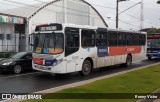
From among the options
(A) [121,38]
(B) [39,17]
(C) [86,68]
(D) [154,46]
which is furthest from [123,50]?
(B) [39,17]

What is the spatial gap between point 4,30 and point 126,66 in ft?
72.7

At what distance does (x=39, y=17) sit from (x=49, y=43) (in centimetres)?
3233

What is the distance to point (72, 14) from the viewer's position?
55.1 metres

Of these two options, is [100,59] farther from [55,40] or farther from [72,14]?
[72,14]

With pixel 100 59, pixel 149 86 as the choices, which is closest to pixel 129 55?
pixel 100 59

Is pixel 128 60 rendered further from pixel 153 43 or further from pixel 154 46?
pixel 153 43

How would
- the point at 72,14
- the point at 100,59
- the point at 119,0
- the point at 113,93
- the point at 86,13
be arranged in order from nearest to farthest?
the point at 113,93 → the point at 100,59 → the point at 119,0 → the point at 72,14 → the point at 86,13

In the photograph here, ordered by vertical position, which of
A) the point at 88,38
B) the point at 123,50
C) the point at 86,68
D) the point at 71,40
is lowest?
the point at 86,68

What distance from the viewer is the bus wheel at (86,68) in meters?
16.3

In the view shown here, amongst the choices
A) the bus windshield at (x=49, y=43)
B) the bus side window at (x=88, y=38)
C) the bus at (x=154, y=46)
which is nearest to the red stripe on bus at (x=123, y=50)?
the bus side window at (x=88, y=38)

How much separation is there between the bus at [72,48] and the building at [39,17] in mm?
20930

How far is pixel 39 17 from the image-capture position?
46562 millimetres

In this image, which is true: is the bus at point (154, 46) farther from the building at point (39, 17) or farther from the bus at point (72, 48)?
the building at point (39, 17)

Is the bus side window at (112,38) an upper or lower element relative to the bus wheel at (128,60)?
upper
